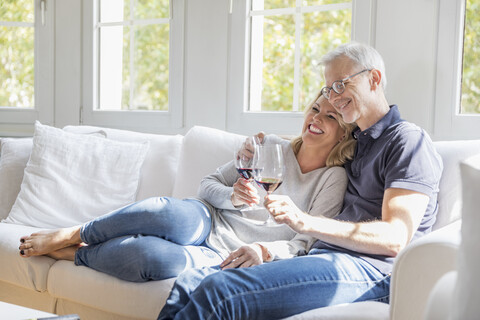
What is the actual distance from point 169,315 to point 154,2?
8.58ft

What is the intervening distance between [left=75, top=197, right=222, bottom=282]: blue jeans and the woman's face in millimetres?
512

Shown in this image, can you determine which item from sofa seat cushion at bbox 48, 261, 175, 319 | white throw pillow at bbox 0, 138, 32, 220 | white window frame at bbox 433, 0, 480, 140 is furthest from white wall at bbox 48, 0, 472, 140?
sofa seat cushion at bbox 48, 261, 175, 319

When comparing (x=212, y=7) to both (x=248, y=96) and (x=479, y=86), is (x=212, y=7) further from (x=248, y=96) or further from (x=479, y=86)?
(x=479, y=86)

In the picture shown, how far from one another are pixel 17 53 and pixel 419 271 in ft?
11.1

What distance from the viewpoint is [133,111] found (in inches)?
139

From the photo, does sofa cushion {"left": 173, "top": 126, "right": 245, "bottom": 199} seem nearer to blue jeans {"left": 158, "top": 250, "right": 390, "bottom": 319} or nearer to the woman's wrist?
the woman's wrist

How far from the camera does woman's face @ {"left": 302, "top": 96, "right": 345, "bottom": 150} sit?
213cm

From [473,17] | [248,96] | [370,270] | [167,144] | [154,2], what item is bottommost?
[370,270]

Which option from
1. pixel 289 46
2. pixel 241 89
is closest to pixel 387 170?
pixel 241 89

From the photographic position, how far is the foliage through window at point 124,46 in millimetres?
3580

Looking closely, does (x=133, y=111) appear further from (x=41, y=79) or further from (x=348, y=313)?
(x=348, y=313)

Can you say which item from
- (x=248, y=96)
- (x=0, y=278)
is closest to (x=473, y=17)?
(x=248, y=96)

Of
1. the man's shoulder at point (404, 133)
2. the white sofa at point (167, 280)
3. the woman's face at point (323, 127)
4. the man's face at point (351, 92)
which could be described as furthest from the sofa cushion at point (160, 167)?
the man's shoulder at point (404, 133)

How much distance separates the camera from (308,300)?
5.08 ft
